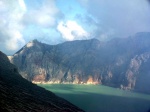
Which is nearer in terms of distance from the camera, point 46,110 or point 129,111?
point 46,110

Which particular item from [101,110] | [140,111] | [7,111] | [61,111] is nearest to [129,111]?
[140,111]

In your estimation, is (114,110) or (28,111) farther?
(114,110)

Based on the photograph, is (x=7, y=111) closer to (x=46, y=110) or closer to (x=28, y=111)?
(x=28, y=111)

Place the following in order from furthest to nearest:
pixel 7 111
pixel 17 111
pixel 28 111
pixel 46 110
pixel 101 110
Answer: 1. pixel 101 110
2. pixel 46 110
3. pixel 28 111
4. pixel 17 111
5. pixel 7 111

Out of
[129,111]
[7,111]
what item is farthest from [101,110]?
[7,111]

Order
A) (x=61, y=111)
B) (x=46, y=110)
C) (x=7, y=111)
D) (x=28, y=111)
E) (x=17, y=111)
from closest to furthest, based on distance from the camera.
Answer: (x=7, y=111)
(x=17, y=111)
(x=28, y=111)
(x=46, y=110)
(x=61, y=111)

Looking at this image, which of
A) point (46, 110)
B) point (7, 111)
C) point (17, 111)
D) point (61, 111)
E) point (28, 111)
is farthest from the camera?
point (61, 111)

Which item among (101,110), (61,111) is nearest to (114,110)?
(101,110)

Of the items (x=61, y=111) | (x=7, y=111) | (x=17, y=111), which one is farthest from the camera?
(x=61, y=111)

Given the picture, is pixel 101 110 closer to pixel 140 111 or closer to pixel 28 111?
pixel 140 111
